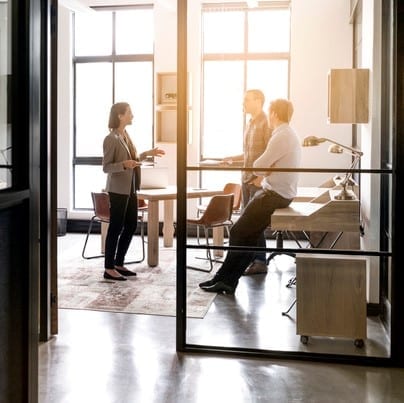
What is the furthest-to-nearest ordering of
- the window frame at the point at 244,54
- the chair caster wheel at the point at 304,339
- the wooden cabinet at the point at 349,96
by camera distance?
the window frame at the point at 244,54, the wooden cabinet at the point at 349,96, the chair caster wheel at the point at 304,339

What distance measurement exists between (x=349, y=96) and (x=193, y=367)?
2.16 m

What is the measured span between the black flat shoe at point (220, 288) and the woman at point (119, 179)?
0.91m

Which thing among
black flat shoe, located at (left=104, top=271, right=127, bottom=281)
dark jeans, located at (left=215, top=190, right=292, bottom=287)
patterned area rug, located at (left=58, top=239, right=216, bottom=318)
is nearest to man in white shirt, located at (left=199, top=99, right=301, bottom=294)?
dark jeans, located at (left=215, top=190, right=292, bottom=287)

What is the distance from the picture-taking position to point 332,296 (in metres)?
3.64

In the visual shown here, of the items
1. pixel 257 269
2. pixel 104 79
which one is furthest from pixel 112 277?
pixel 104 79

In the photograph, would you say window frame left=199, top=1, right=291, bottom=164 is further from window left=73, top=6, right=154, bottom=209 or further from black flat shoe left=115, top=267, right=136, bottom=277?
black flat shoe left=115, top=267, right=136, bottom=277

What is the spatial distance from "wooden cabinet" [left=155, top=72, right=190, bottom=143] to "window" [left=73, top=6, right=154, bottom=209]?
0.24 m

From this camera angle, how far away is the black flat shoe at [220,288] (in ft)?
16.3

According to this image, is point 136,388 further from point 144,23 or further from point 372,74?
point 144,23

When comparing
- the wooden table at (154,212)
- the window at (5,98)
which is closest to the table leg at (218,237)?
the wooden table at (154,212)

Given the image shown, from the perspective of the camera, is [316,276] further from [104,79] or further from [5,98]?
[104,79]

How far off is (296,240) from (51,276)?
5.82 feet

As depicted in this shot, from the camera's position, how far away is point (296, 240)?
4.30m

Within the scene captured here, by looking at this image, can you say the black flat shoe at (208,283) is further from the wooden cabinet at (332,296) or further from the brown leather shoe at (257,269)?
the wooden cabinet at (332,296)
